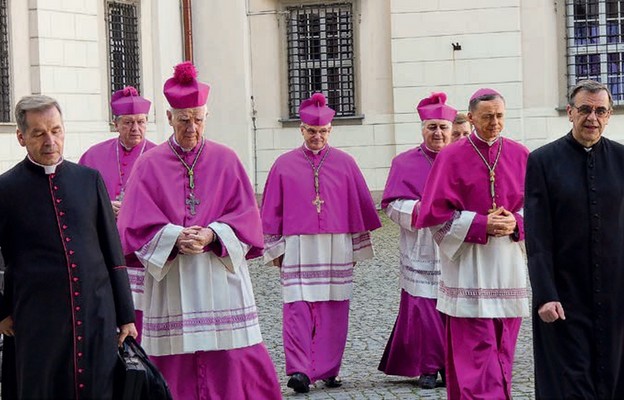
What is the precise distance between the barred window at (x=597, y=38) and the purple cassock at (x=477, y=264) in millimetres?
14872

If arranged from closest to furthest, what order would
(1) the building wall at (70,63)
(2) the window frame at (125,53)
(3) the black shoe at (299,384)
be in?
(3) the black shoe at (299,384), (1) the building wall at (70,63), (2) the window frame at (125,53)

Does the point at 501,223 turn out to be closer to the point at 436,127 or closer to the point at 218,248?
the point at 218,248

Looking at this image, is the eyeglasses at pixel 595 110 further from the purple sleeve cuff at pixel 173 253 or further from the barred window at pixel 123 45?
the barred window at pixel 123 45

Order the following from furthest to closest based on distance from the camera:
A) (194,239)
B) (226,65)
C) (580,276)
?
(226,65) → (194,239) → (580,276)

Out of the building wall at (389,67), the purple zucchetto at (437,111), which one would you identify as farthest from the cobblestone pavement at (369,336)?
the building wall at (389,67)

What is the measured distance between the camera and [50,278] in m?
6.30

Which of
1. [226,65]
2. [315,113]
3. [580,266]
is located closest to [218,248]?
[580,266]

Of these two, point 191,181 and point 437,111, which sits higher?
point 437,111

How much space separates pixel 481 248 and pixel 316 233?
216 centimetres

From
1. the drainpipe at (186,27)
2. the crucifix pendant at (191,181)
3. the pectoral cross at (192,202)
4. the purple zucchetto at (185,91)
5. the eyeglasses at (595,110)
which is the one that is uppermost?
the drainpipe at (186,27)

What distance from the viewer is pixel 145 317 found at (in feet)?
25.9

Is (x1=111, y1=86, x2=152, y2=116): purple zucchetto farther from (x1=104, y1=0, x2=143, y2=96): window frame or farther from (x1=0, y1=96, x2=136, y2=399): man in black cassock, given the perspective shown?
(x1=104, y1=0, x2=143, y2=96): window frame

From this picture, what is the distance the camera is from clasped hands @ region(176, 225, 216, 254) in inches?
297

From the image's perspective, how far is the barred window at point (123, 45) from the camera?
20.9 metres
